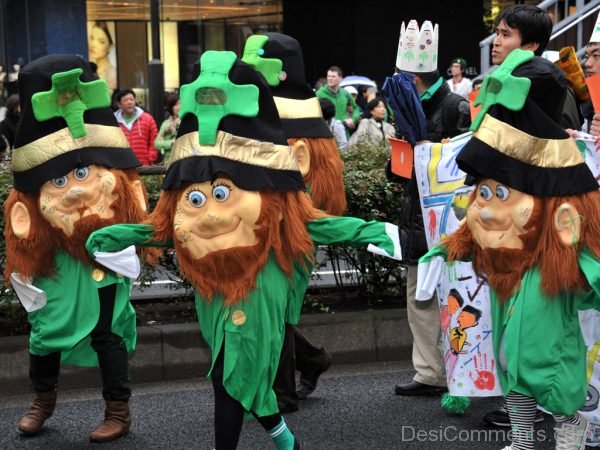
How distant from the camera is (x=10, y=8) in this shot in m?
18.5

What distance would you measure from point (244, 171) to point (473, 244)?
3.37ft

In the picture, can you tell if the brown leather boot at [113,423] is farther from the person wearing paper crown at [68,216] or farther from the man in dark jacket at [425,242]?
the man in dark jacket at [425,242]

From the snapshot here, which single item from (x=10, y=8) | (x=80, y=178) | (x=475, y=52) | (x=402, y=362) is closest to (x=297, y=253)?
(x=80, y=178)

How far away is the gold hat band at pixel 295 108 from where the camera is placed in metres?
5.49

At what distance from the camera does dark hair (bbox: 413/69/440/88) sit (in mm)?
5637

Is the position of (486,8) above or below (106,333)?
above

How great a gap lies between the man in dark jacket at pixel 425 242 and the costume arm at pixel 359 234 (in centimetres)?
135

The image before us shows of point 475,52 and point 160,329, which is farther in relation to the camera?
point 475,52

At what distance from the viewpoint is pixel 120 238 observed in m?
4.47

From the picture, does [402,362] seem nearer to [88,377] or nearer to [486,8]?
[88,377]

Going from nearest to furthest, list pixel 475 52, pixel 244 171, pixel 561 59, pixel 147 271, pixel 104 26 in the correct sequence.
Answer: pixel 244 171 < pixel 561 59 < pixel 147 271 < pixel 104 26 < pixel 475 52

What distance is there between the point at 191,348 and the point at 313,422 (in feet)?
3.79

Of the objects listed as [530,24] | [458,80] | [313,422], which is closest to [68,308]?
[313,422]

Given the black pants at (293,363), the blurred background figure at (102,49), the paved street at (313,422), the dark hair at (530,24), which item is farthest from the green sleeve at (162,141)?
the blurred background figure at (102,49)
